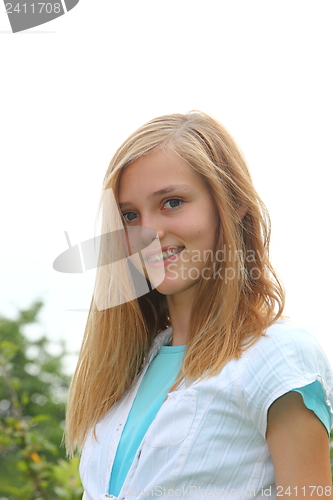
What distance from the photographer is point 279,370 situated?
1.35m

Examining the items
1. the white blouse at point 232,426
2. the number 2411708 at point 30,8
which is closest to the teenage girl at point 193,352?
the white blouse at point 232,426

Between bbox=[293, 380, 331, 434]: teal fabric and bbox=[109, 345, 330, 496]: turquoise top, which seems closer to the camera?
bbox=[293, 380, 331, 434]: teal fabric

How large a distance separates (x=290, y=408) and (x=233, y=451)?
0.19 m

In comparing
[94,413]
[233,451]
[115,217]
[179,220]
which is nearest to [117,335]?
[94,413]

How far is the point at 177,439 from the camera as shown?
1435mm

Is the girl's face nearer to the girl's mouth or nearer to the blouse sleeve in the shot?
the girl's mouth

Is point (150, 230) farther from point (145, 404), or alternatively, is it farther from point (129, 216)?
point (145, 404)

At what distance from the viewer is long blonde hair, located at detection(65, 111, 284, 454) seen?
1.58 metres

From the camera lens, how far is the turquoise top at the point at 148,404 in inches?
61.6

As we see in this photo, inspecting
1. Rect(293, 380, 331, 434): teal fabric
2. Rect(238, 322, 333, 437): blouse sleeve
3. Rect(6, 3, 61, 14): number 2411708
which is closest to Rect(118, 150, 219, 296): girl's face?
Rect(238, 322, 333, 437): blouse sleeve

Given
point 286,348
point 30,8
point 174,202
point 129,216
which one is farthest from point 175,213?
point 30,8

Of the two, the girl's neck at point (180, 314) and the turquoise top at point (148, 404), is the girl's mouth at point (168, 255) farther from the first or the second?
the turquoise top at point (148, 404)

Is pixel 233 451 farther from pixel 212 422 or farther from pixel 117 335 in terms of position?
pixel 117 335

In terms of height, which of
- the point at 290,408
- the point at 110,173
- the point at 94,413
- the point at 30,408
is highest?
the point at 110,173
